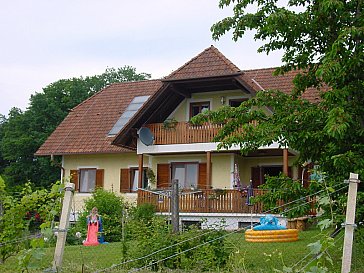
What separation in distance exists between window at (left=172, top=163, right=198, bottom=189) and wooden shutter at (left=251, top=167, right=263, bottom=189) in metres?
2.27

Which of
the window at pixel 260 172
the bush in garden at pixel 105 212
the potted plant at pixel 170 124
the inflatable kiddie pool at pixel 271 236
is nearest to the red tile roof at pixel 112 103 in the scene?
the potted plant at pixel 170 124

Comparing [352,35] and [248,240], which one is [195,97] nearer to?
[248,240]

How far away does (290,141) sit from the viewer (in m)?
10.2

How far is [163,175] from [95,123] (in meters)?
5.53

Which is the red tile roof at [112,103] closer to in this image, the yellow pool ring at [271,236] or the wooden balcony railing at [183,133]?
the wooden balcony railing at [183,133]

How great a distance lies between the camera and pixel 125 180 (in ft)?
86.7

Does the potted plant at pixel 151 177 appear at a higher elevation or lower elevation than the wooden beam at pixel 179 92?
lower

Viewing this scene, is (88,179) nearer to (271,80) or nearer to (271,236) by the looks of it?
(271,80)

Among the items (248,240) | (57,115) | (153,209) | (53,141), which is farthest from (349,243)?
(57,115)

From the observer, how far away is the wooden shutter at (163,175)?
24.9m

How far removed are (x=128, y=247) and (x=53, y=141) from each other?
18.6m

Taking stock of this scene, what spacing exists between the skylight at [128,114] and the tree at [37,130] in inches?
566

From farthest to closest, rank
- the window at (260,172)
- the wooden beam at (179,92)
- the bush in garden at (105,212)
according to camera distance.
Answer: the window at (260,172), the wooden beam at (179,92), the bush in garden at (105,212)

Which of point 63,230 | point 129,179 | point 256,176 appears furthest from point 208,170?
point 63,230
